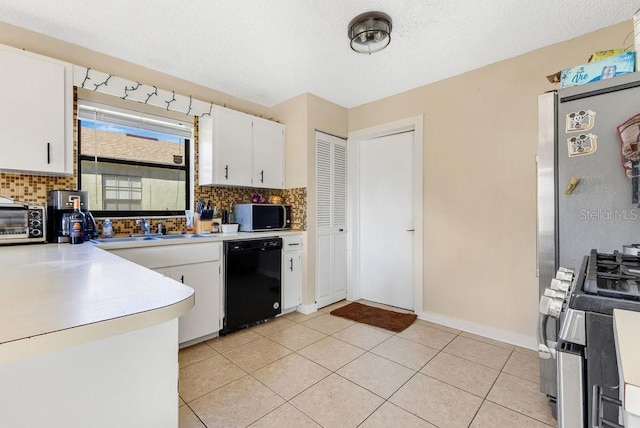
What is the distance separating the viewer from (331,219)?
12.0 ft

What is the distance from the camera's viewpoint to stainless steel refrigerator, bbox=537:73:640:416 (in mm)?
1339

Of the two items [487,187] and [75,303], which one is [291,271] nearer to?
[487,187]

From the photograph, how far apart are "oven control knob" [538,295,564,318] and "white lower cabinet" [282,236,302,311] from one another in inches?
95.9

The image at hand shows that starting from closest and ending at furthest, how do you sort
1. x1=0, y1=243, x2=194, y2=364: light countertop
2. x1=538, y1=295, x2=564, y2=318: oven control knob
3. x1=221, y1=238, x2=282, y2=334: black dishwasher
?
x1=0, y1=243, x2=194, y2=364: light countertop
x1=538, y1=295, x2=564, y2=318: oven control knob
x1=221, y1=238, x2=282, y2=334: black dishwasher

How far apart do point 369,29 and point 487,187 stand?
1730 mm

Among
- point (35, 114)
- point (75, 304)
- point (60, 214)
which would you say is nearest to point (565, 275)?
point (75, 304)

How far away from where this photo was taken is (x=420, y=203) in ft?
10.4

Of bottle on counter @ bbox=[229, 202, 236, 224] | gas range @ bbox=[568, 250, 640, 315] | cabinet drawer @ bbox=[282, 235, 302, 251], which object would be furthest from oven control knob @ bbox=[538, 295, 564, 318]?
bottle on counter @ bbox=[229, 202, 236, 224]

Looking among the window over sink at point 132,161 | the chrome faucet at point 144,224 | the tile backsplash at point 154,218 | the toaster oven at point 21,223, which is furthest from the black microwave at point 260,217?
the toaster oven at point 21,223

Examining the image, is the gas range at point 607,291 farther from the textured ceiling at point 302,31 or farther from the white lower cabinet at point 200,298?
the white lower cabinet at point 200,298

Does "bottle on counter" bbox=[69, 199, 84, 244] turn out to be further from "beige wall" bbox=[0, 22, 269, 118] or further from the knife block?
"beige wall" bbox=[0, 22, 269, 118]

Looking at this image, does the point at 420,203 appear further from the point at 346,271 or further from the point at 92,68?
the point at 92,68

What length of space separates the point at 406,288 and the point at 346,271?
786 millimetres

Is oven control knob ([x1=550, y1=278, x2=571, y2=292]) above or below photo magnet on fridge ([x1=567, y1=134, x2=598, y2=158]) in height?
below
